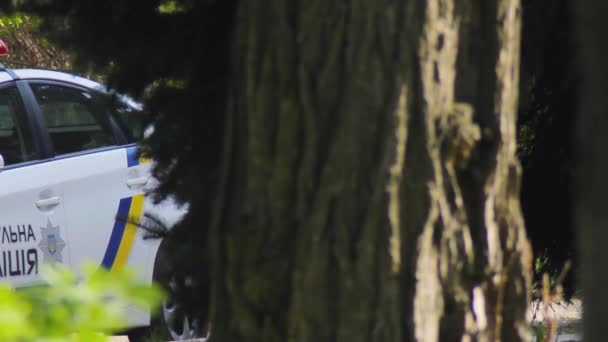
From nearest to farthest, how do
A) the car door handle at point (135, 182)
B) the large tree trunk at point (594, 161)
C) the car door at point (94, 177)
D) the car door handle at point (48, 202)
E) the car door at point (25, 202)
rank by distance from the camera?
1. the large tree trunk at point (594, 161)
2. the car door at point (25, 202)
3. the car door handle at point (48, 202)
4. the car door at point (94, 177)
5. the car door handle at point (135, 182)

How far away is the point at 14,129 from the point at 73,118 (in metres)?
0.38

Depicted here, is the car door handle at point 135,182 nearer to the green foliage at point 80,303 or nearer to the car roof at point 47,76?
the car roof at point 47,76

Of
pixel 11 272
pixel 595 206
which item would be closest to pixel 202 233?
pixel 595 206

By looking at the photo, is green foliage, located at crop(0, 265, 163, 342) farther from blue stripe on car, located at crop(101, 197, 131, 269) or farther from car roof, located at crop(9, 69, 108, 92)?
car roof, located at crop(9, 69, 108, 92)

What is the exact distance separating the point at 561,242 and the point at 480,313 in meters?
1.90

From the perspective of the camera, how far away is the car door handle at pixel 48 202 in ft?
20.9

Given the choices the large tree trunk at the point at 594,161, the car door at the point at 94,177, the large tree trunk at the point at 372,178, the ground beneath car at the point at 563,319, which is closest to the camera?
the large tree trunk at the point at 594,161

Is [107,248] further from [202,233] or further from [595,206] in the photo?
[595,206]

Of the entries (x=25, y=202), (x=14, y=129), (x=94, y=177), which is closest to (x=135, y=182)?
(x=94, y=177)

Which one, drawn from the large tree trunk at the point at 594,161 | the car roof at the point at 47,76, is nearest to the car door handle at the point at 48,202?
the car roof at the point at 47,76

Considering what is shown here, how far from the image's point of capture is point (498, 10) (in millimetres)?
2873

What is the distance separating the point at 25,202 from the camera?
20.7ft

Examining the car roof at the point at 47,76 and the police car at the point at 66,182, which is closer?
the police car at the point at 66,182

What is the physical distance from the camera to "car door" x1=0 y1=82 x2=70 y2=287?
625cm
